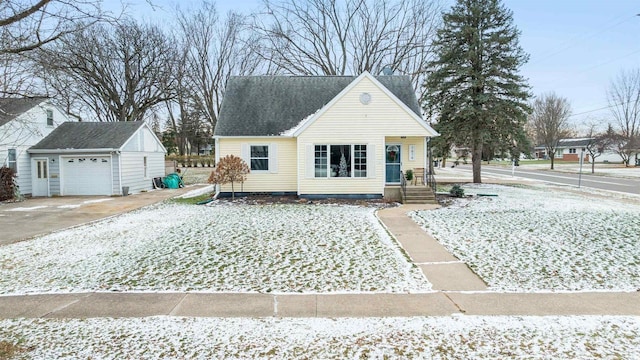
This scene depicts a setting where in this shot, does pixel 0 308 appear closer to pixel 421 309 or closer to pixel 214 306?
pixel 214 306

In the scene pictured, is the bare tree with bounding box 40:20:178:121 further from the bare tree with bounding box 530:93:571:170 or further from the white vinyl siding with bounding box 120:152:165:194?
the bare tree with bounding box 530:93:571:170

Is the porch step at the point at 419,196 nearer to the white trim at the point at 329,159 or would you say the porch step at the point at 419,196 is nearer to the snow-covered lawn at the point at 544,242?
the snow-covered lawn at the point at 544,242

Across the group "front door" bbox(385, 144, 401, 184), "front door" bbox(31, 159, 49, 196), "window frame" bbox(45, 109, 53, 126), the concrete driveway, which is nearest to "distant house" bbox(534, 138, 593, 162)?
"front door" bbox(385, 144, 401, 184)

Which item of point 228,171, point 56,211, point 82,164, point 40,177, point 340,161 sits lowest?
point 56,211

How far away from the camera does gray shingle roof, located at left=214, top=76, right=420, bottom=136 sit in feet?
56.2

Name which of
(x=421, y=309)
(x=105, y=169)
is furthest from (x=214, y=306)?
(x=105, y=169)

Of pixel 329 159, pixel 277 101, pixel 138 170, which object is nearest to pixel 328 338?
pixel 329 159

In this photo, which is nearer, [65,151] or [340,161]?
[340,161]

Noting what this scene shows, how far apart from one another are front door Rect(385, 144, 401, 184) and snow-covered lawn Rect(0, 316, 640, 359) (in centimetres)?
1227

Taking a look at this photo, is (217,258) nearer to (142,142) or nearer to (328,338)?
(328,338)

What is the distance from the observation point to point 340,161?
1619cm

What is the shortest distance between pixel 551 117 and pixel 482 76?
37.2 m

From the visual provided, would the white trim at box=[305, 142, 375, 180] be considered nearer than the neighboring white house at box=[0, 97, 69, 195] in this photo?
Yes

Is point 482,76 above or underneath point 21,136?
above
